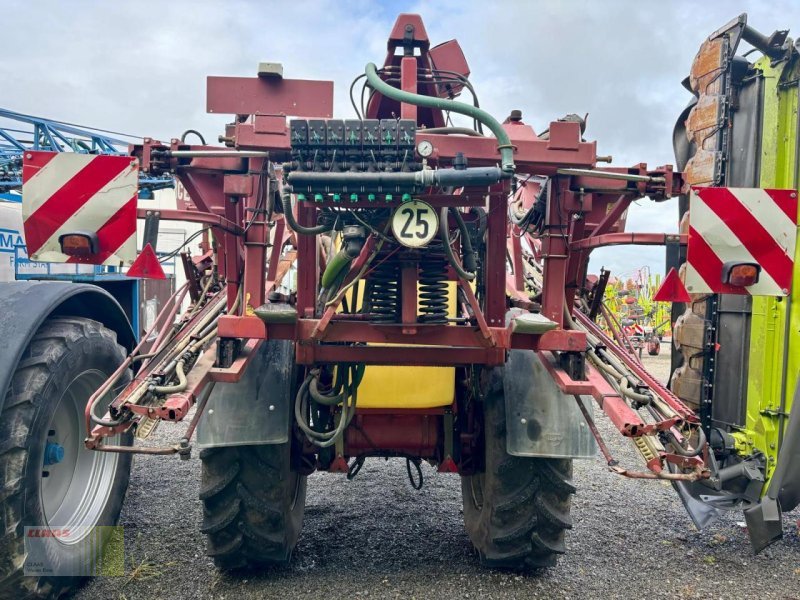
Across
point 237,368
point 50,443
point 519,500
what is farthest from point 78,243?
point 519,500

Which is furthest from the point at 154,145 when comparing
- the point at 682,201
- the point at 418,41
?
the point at 682,201

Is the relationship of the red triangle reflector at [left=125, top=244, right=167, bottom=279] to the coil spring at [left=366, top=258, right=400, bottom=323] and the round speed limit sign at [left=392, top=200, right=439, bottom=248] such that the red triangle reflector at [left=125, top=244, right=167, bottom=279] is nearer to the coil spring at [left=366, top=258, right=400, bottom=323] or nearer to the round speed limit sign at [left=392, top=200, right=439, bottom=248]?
the coil spring at [left=366, top=258, right=400, bottom=323]

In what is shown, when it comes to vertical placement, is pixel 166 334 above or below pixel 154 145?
below

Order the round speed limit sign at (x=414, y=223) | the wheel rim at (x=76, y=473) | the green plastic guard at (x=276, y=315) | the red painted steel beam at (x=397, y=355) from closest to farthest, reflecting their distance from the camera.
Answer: the round speed limit sign at (x=414, y=223), the green plastic guard at (x=276, y=315), the red painted steel beam at (x=397, y=355), the wheel rim at (x=76, y=473)

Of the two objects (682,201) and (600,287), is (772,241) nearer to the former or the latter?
(600,287)

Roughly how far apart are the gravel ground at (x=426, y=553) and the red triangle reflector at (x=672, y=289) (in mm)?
1508

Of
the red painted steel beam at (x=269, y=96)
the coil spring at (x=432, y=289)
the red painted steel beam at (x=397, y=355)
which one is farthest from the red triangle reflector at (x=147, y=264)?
the coil spring at (x=432, y=289)

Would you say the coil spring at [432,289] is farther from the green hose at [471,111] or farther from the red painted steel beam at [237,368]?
the red painted steel beam at [237,368]

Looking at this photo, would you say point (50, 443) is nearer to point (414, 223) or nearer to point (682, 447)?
point (414, 223)

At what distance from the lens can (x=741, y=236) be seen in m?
2.60

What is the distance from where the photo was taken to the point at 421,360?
108 inches

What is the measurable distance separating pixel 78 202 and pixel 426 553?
255 centimetres

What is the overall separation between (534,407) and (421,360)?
0.65 meters

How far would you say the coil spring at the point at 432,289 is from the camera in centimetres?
271
